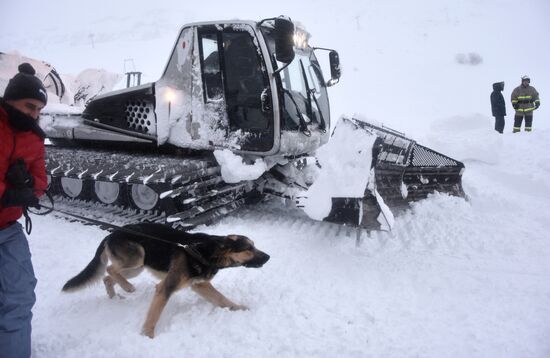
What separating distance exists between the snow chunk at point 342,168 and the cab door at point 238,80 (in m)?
1.05

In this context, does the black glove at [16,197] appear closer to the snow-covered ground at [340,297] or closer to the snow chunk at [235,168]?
the snow-covered ground at [340,297]

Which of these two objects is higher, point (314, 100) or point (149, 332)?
point (314, 100)

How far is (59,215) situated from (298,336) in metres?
4.18

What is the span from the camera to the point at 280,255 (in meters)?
4.14

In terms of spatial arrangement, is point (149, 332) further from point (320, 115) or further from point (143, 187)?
point (320, 115)

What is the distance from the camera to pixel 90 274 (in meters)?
3.04

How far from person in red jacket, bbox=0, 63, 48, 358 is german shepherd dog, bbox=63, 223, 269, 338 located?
2.41 ft

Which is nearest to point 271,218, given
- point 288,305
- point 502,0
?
point 288,305

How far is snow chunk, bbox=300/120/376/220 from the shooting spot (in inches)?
157

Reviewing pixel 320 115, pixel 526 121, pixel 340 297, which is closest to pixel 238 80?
pixel 320 115

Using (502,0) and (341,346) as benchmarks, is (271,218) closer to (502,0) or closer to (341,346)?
(341,346)

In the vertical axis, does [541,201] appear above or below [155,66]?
below

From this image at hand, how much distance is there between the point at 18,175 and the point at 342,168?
2906 mm

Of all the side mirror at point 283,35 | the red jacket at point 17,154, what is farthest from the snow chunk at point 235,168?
the red jacket at point 17,154
